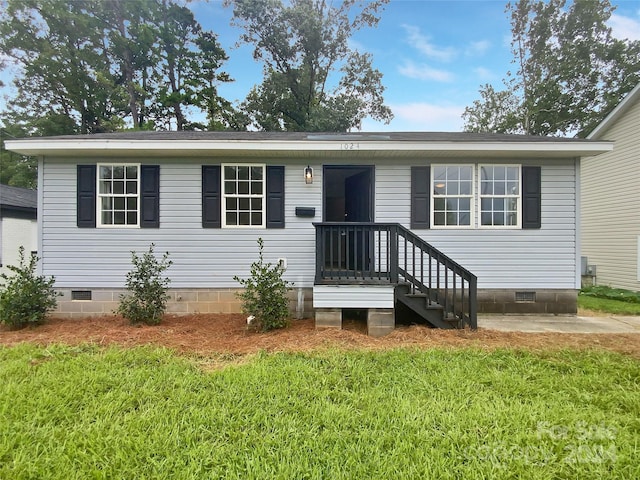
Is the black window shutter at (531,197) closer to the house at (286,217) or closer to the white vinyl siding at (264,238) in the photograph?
the house at (286,217)

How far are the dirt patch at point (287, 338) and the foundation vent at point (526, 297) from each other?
1222mm

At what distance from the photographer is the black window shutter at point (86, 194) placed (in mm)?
5617

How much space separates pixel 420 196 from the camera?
5742mm

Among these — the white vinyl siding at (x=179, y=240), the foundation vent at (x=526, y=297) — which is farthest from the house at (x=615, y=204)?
the white vinyl siding at (x=179, y=240)

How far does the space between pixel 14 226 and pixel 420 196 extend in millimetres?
10843

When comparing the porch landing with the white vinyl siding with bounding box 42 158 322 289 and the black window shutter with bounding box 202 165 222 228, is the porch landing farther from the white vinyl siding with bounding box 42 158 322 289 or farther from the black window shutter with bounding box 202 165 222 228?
the black window shutter with bounding box 202 165 222 228

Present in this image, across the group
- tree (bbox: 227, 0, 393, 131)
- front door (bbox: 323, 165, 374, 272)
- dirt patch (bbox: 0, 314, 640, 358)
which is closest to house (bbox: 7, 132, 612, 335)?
front door (bbox: 323, 165, 374, 272)

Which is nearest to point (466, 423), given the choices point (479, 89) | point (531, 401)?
point (531, 401)

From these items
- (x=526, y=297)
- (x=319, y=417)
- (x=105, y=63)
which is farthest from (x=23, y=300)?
(x=105, y=63)

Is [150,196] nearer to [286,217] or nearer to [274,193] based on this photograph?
[274,193]

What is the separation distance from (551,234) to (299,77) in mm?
15216

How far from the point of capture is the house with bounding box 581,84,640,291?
8711 mm

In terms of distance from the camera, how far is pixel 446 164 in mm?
5770

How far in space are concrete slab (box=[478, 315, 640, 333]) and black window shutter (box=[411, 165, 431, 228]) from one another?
6.53ft
